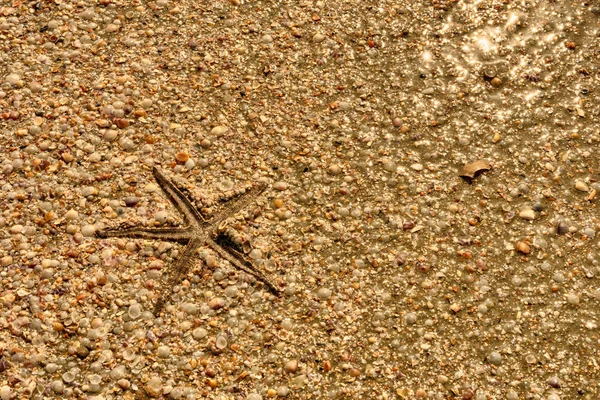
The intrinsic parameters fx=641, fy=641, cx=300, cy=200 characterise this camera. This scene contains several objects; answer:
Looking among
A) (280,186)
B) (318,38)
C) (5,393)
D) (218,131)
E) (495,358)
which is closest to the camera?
(5,393)

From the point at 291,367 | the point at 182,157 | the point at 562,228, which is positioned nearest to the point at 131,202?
the point at 182,157

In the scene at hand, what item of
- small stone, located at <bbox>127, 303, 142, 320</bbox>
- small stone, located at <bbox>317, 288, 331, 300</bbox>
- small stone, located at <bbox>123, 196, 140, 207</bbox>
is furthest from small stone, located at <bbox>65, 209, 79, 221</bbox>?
small stone, located at <bbox>317, 288, 331, 300</bbox>

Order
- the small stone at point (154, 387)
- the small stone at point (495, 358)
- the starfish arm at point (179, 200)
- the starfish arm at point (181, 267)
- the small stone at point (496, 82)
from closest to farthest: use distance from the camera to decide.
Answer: the small stone at point (154, 387) → the small stone at point (495, 358) → the starfish arm at point (181, 267) → the starfish arm at point (179, 200) → the small stone at point (496, 82)

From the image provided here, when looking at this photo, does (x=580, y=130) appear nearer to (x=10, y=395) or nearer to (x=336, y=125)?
(x=336, y=125)

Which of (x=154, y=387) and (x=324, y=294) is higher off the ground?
(x=324, y=294)

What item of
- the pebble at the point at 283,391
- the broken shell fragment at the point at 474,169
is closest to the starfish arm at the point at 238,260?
the pebble at the point at 283,391

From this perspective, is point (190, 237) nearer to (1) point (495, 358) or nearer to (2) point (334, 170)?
(2) point (334, 170)

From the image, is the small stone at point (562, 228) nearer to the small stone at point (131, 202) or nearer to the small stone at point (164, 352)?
the small stone at point (164, 352)
